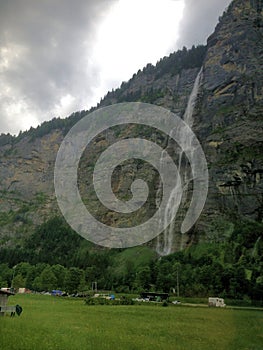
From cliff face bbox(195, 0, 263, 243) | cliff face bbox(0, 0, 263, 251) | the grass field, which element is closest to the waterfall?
cliff face bbox(0, 0, 263, 251)

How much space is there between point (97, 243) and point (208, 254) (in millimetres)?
56088

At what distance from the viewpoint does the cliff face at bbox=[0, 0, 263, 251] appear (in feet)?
325

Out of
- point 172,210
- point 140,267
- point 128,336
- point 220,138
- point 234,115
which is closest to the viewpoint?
point 128,336

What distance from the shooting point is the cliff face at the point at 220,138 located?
9912 centimetres

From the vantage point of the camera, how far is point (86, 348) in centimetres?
1830

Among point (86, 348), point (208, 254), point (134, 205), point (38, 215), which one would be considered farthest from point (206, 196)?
point (38, 215)

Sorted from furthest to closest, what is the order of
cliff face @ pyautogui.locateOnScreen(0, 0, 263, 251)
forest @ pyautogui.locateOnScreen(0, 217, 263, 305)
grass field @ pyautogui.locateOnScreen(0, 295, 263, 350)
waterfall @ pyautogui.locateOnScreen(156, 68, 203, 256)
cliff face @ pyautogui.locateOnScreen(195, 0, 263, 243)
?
waterfall @ pyautogui.locateOnScreen(156, 68, 203, 256), cliff face @ pyautogui.locateOnScreen(0, 0, 263, 251), cliff face @ pyautogui.locateOnScreen(195, 0, 263, 243), forest @ pyautogui.locateOnScreen(0, 217, 263, 305), grass field @ pyautogui.locateOnScreen(0, 295, 263, 350)

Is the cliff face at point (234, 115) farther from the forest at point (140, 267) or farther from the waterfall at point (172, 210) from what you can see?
the forest at point (140, 267)

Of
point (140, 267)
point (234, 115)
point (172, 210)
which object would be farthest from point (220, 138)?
point (140, 267)

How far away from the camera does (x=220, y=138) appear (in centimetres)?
11369

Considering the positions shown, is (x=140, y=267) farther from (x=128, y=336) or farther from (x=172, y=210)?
(x=128, y=336)

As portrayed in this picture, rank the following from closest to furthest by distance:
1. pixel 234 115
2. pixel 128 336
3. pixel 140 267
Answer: pixel 128 336, pixel 140 267, pixel 234 115

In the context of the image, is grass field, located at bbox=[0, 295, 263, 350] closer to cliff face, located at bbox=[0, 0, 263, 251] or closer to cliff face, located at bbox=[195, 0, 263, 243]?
cliff face, located at bbox=[0, 0, 263, 251]

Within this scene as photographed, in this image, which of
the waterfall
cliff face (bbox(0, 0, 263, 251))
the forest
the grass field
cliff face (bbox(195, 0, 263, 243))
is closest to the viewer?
the grass field
